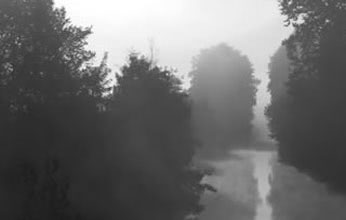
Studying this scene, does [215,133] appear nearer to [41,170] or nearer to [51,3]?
[51,3]

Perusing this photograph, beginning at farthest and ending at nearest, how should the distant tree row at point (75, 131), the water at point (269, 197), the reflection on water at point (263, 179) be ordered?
the reflection on water at point (263, 179) < the water at point (269, 197) < the distant tree row at point (75, 131)

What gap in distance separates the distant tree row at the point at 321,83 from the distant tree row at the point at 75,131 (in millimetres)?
14784

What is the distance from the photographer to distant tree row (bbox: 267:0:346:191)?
3825 centimetres

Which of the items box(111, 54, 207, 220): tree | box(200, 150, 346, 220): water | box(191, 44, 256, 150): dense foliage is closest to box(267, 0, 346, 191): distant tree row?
box(200, 150, 346, 220): water

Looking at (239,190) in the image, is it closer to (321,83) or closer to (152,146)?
(321,83)

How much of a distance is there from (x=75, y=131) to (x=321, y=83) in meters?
23.3

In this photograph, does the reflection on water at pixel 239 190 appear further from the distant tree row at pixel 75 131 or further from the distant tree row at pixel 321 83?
the distant tree row at pixel 75 131

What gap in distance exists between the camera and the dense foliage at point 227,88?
277 ft

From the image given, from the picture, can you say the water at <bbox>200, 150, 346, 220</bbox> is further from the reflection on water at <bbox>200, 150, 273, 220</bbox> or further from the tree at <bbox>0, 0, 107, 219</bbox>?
the tree at <bbox>0, 0, 107, 219</bbox>

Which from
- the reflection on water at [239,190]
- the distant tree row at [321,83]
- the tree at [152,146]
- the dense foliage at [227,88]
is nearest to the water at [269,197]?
the reflection on water at [239,190]

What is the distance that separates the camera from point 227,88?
89.0 metres

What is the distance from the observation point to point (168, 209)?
26016 mm

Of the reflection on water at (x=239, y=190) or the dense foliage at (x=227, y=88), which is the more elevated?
the dense foliage at (x=227, y=88)

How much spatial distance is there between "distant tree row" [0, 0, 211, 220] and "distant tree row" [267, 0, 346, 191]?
14.8 m
